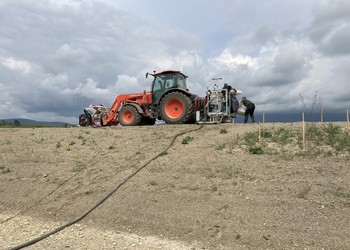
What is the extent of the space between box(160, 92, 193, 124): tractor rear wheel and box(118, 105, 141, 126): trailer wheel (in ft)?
5.17

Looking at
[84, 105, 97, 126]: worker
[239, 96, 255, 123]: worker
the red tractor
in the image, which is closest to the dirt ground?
the red tractor

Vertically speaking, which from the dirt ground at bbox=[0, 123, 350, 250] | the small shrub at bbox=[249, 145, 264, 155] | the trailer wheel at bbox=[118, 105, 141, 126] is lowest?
the dirt ground at bbox=[0, 123, 350, 250]

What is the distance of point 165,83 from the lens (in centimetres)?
1752

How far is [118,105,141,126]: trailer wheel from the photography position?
58.6 ft

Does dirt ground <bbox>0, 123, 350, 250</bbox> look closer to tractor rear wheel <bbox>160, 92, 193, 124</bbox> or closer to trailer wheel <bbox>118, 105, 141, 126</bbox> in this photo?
tractor rear wheel <bbox>160, 92, 193, 124</bbox>

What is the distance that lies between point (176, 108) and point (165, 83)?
1.50 metres

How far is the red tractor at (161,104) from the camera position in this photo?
16469 millimetres

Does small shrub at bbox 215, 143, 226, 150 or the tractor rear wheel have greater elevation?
the tractor rear wheel

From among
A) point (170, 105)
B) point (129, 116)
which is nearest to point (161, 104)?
point (170, 105)

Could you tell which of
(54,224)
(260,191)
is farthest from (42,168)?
(260,191)

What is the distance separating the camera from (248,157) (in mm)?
9812

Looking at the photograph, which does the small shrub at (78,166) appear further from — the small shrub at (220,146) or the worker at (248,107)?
the worker at (248,107)

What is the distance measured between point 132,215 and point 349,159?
17.7 feet

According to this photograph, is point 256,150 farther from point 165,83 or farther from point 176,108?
point 165,83
